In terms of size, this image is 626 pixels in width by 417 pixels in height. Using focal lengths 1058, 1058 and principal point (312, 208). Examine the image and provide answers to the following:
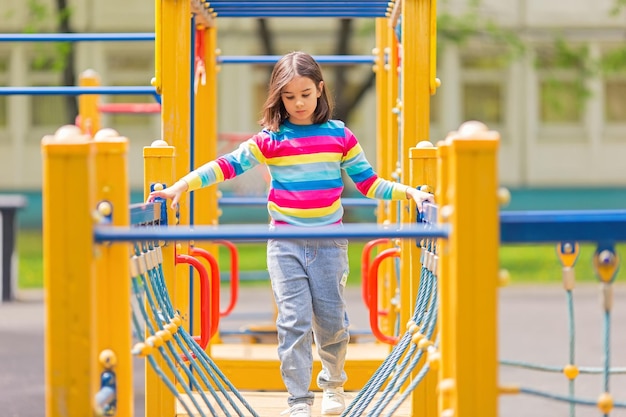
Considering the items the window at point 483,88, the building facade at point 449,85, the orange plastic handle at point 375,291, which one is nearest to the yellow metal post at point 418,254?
the orange plastic handle at point 375,291

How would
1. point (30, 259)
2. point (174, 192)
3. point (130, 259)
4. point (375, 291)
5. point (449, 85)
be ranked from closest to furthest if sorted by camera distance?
1. point (130, 259)
2. point (174, 192)
3. point (375, 291)
4. point (30, 259)
5. point (449, 85)

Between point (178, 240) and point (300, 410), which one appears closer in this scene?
point (178, 240)

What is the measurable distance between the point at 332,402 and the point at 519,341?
190 inches

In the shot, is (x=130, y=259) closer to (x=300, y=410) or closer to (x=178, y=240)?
(x=178, y=240)

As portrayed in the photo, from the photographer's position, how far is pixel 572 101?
24812 mm

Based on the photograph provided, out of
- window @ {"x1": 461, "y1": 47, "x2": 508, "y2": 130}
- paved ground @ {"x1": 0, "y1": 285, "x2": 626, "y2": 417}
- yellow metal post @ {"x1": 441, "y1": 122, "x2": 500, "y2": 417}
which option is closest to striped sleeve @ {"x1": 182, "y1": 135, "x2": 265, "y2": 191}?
yellow metal post @ {"x1": 441, "y1": 122, "x2": 500, "y2": 417}

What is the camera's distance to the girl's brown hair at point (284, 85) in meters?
3.88

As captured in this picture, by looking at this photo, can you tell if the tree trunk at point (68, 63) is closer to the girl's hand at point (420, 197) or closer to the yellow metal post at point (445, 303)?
the girl's hand at point (420, 197)

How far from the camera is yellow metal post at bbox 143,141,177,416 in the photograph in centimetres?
411

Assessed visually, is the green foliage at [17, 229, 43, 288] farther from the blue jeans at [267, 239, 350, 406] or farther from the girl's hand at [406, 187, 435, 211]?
the girl's hand at [406, 187, 435, 211]

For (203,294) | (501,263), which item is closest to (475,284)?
(203,294)

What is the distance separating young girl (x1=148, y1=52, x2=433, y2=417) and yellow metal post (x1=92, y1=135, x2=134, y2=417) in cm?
85

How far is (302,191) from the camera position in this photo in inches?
156

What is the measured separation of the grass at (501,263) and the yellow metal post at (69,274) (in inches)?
393
